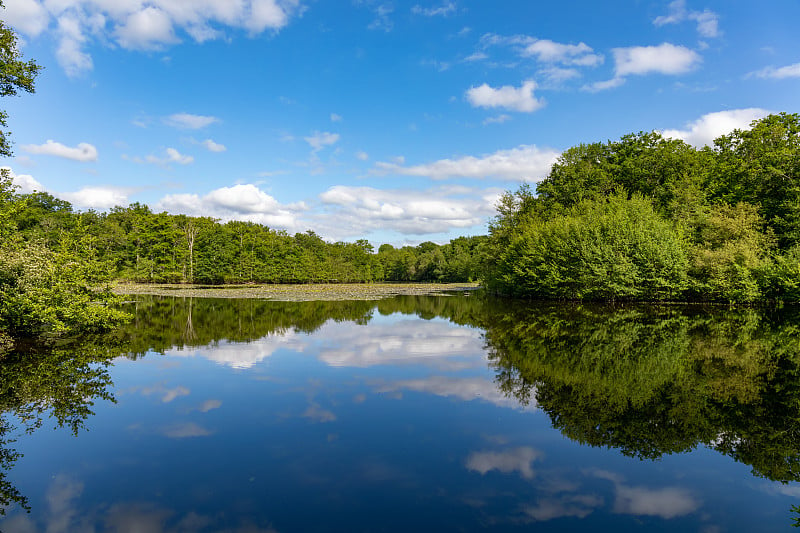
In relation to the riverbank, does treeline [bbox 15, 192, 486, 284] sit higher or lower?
higher

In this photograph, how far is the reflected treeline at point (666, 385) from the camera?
328 inches

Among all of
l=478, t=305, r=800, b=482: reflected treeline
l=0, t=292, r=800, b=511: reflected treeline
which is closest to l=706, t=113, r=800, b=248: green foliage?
l=0, t=292, r=800, b=511: reflected treeline

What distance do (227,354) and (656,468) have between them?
15.2 metres

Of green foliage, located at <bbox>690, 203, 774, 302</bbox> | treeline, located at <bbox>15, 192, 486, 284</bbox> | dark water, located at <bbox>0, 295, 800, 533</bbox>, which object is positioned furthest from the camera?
treeline, located at <bbox>15, 192, 486, 284</bbox>

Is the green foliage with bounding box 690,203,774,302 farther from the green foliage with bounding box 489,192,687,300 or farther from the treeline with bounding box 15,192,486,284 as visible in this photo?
the treeline with bounding box 15,192,486,284

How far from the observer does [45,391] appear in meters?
11.4

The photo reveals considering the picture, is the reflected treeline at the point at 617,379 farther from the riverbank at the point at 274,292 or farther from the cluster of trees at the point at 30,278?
the riverbank at the point at 274,292

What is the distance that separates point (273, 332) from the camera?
22.7 metres

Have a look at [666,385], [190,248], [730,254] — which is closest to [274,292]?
[190,248]

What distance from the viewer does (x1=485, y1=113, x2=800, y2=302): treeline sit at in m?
34.3

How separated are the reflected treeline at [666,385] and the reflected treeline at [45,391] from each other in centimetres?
1071

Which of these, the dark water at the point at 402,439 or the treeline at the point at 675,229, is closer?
the dark water at the point at 402,439

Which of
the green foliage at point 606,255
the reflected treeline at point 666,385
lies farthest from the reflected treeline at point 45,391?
the green foliage at point 606,255

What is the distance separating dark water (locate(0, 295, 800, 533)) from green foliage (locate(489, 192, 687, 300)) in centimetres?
1961
